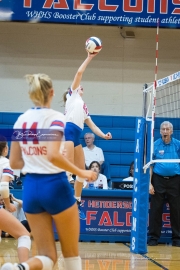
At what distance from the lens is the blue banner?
38.2 feet

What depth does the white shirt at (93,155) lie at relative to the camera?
11.6 metres

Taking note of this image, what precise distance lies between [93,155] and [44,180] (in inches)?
309

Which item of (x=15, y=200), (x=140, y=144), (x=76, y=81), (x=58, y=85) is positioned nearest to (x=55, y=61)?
(x=58, y=85)

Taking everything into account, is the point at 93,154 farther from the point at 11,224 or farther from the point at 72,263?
the point at 72,263

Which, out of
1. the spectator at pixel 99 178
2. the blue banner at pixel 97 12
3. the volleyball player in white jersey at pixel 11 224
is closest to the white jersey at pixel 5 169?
the volleyball player in white jersey at pixel 11 224

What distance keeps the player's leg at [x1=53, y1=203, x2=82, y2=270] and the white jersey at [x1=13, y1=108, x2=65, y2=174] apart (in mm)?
338

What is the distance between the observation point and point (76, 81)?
6598mm

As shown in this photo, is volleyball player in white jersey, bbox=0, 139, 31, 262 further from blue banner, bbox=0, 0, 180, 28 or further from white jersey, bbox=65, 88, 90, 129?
blue banner, bbox=0, 0, 180, 28

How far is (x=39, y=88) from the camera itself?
386 centimetres

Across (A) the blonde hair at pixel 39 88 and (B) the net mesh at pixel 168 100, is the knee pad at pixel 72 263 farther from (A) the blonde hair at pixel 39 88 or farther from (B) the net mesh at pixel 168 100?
(B) the net mesh at pixel 168 100

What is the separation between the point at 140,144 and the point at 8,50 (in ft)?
20.9

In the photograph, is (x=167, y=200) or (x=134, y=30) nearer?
(x=167, y=200)

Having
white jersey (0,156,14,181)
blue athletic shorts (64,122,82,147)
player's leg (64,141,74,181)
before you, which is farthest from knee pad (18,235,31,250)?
blue athletic shorts (64,122,82,147)

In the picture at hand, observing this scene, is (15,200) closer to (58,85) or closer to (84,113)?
(84,113)
